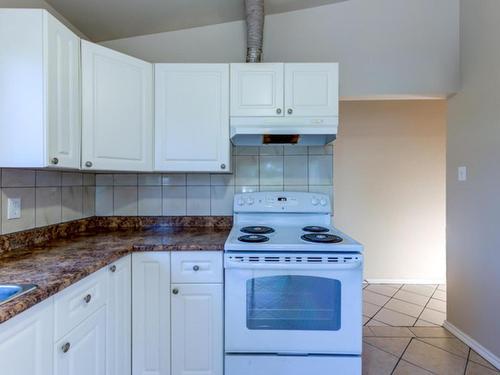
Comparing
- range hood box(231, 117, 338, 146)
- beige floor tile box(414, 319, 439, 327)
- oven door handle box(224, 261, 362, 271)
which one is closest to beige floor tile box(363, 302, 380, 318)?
beige floor tile box(414, 319, 439, 327)

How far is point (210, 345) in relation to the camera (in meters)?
1.59

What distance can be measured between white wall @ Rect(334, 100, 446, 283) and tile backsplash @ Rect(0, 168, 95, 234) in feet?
8.58

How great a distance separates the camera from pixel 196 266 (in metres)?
1.58

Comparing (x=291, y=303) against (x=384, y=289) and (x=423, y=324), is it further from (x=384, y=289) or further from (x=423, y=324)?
(x=384, y=289)

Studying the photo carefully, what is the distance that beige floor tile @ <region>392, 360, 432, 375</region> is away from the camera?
6.07ft

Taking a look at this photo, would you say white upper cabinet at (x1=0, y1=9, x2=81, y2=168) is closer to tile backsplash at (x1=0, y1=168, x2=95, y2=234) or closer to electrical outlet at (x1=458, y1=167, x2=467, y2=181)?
tile backsplash at (x1=0, y1=168, x2=95, y2=234)

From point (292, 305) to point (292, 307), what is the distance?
0.01 meters

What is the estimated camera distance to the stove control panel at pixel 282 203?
2.15 meters

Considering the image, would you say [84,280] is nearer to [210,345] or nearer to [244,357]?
[210,345]

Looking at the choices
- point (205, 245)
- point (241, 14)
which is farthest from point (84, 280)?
point (241, 14)

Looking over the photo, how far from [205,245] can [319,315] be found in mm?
726

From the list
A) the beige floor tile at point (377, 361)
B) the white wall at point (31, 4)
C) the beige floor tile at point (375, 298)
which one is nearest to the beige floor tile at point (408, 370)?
the beige floor tile at point (377, 361)

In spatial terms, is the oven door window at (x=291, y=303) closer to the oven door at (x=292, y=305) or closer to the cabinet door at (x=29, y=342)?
the oven door at (x=292, y=305)

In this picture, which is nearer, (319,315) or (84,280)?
(84,280)
